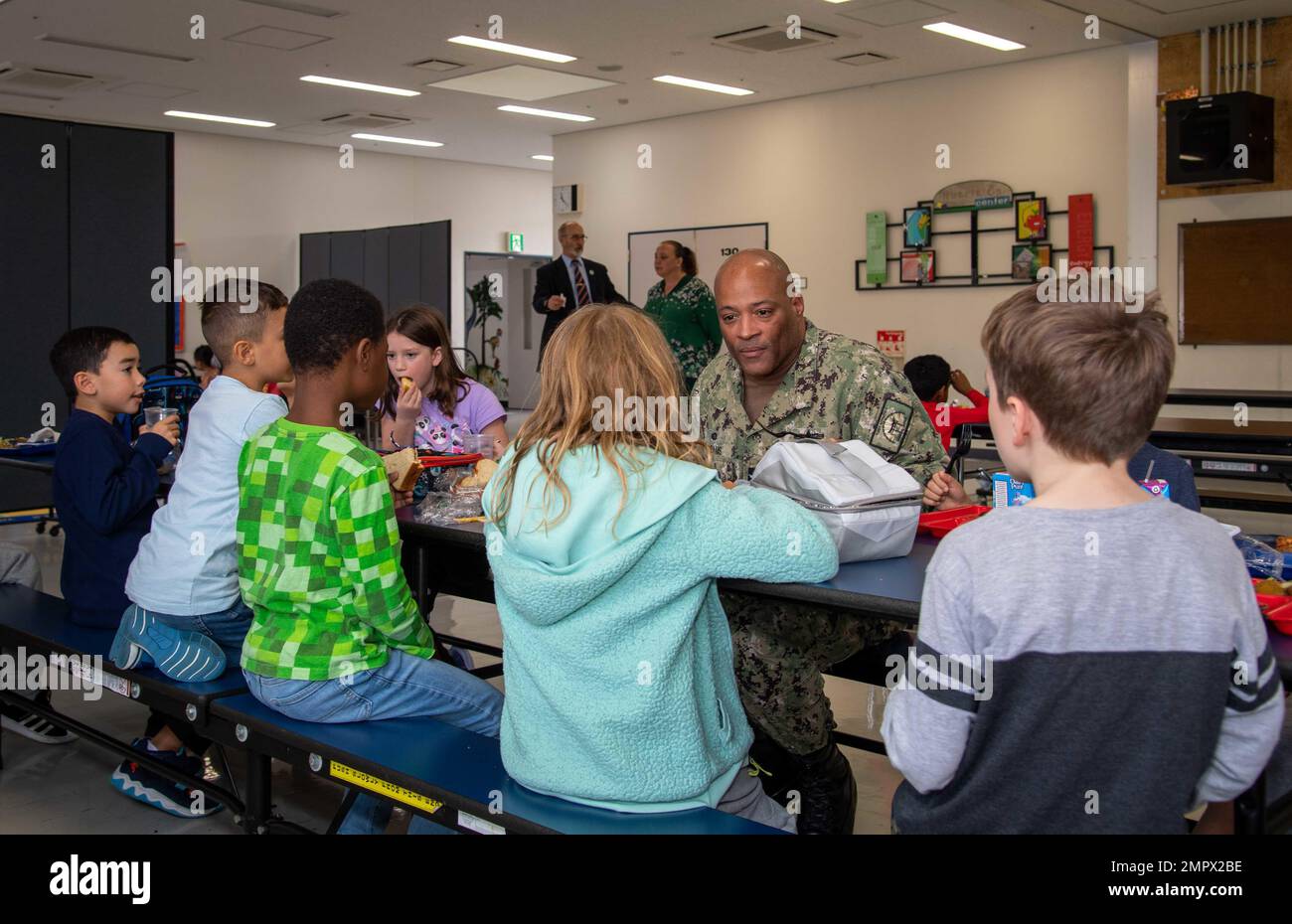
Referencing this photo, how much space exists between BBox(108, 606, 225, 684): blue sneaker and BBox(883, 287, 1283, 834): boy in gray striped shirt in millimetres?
1644

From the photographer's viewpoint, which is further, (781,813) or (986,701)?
(781,813)

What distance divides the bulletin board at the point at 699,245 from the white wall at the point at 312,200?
2720 millimetres

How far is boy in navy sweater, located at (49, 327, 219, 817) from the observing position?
9.48 feet

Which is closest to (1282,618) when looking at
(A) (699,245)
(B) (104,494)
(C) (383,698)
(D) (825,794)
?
(D) (825,794)

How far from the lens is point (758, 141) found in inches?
442

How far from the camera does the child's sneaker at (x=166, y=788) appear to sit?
289 cm

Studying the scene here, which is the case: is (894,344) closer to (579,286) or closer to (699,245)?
(699,245)

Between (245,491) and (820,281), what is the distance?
899 centimetres

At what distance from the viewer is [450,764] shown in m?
2.06

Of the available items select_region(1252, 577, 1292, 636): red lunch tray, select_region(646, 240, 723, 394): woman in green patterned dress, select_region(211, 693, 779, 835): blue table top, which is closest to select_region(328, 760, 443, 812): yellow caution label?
select_region(211, 693, 779, 835): blue table top

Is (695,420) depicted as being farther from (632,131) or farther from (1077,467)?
(632,131)

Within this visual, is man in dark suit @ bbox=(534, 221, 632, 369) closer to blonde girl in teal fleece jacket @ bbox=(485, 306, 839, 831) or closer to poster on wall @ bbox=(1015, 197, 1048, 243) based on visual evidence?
poster on wall @ bbox=(1015, 197, 1048, 243)
